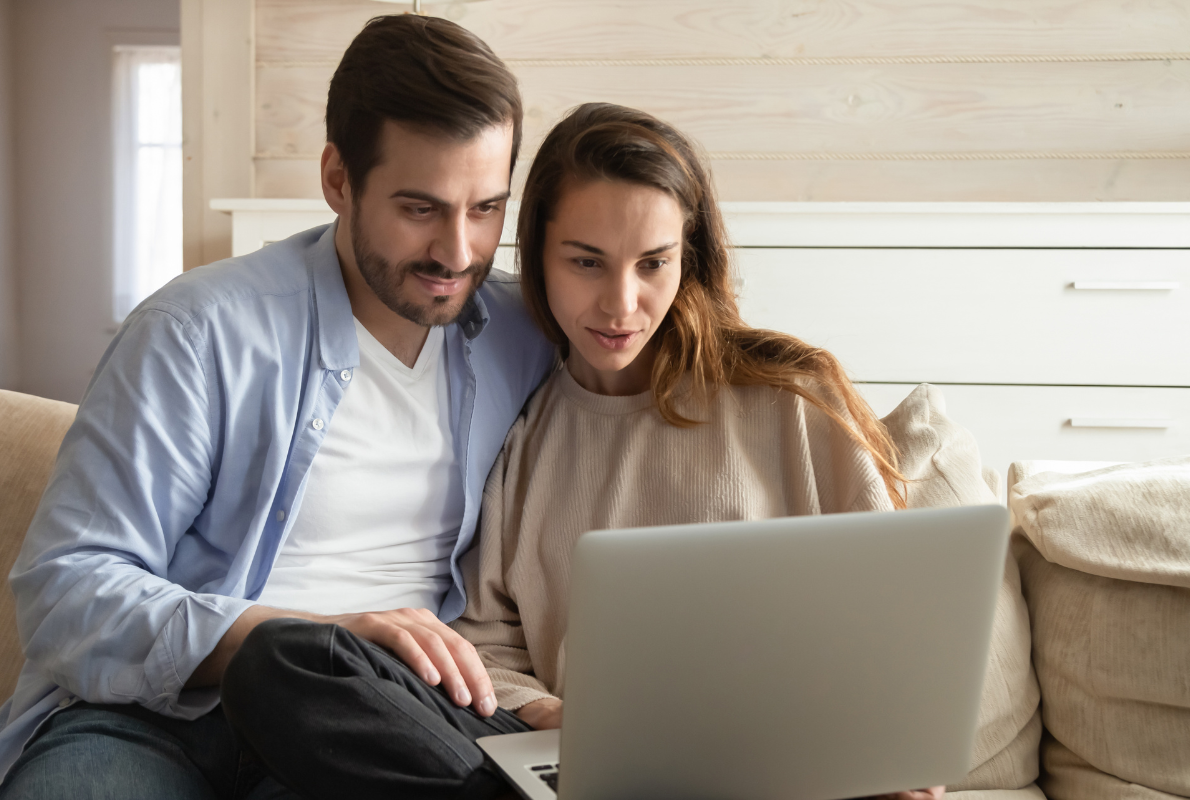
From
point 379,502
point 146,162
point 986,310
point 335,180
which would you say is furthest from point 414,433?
point 146,162

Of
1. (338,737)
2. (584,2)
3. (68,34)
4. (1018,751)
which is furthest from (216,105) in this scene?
(68,34)

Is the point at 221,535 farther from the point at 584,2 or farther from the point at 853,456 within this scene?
the point at 584,2

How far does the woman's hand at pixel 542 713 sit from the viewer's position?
996 mm

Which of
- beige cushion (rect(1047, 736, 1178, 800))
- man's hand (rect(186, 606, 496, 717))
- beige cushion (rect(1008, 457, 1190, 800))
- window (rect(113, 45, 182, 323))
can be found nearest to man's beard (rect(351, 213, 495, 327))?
man's hand (rect(186, 606, 496, 717))

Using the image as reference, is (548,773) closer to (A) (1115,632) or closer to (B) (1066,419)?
(A) (1115,632)

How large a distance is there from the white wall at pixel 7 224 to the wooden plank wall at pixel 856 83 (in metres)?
4.02

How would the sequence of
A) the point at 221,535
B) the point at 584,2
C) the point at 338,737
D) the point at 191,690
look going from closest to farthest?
1. the point at 338,737
2. the point at 191,690
3. the point at 221,535
4. the point at 584,2

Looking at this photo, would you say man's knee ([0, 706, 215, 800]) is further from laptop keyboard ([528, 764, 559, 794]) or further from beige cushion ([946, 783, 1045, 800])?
beige cushion ([946, 783, 1045, 800])

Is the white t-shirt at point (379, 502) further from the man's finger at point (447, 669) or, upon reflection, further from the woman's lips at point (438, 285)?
the man's finger at point (447, 669)

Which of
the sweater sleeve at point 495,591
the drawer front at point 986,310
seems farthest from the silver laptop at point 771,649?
the drawer front at point 986,310

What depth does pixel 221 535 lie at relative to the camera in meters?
1.09

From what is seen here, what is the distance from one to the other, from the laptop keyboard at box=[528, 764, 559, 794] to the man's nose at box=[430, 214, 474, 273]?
58 cm

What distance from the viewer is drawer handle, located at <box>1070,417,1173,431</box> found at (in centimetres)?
192

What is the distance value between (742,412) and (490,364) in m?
0.33
